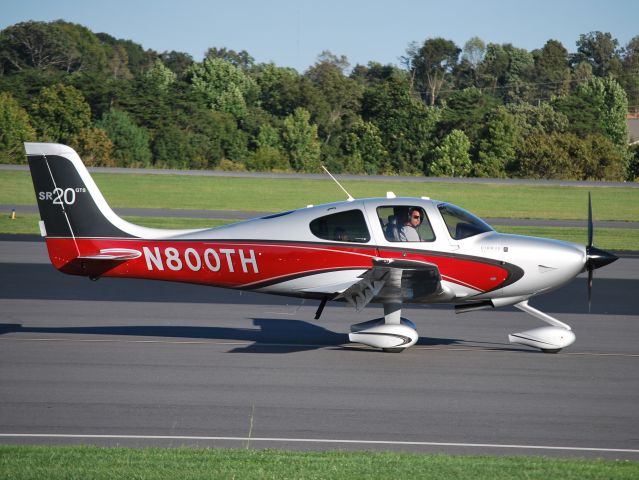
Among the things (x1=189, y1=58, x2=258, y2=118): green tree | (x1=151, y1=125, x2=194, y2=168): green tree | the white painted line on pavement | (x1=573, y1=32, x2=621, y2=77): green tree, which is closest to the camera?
the white painted line on pavement

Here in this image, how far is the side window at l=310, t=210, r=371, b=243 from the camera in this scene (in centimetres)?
1284

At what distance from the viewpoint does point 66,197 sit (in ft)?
42.5

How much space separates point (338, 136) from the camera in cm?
7150

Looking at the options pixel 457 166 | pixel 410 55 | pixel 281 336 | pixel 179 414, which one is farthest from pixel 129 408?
pixel 410 55

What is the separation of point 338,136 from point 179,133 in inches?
516

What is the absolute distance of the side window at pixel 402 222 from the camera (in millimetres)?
12805

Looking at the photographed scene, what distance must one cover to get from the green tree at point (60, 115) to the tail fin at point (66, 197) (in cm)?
5033

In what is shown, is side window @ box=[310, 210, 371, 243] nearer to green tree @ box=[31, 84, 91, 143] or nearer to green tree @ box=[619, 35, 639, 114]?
green tree @ box=[31, 84, 91, 143]

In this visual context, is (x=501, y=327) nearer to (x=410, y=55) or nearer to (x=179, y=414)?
(x=179, y=414)

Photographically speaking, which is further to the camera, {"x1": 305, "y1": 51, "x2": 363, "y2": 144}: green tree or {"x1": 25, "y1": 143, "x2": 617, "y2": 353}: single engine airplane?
{"x1": 305, "y1": 51, "x2": 363, "y2": 144}: green tree

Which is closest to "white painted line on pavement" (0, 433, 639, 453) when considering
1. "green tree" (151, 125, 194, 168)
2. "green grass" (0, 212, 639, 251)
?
"green grass" (0, 212, 639, 251)

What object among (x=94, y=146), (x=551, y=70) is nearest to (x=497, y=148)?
(x=94, y=146)

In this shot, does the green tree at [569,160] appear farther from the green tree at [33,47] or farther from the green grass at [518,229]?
the green tree at [33,47]

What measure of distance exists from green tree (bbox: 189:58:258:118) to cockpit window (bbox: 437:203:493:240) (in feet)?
211
